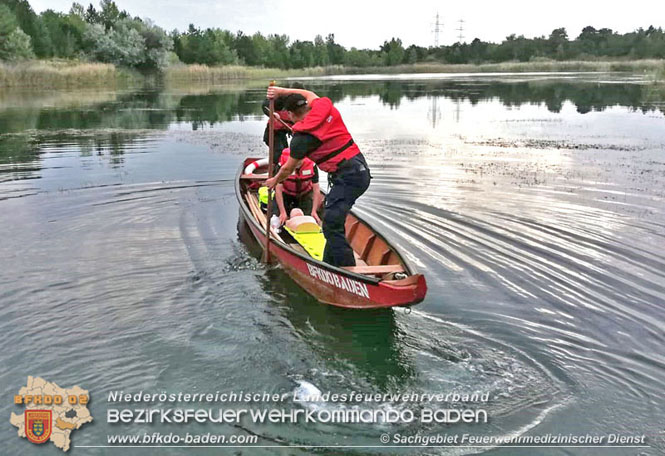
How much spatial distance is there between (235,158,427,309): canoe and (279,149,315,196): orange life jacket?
0.70 m

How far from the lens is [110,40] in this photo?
49.4m

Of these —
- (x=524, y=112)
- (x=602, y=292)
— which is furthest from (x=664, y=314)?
(x=524, y=112)

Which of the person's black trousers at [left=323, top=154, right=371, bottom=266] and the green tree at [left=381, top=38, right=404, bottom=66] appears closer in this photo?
the person's black trousers at [left=323, top=154, right=371, bottom=266]

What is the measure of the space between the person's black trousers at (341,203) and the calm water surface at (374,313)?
63 cm

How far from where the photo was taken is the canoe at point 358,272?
5082mm

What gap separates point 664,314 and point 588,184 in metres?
5.91

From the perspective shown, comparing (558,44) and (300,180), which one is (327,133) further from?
(558,44)

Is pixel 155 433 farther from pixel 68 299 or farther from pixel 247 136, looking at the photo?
pixel 247 136

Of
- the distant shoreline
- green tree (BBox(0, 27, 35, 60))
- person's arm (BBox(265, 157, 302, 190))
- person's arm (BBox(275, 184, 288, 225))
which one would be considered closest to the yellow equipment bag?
person's arm (BBox(275, 184, 288, 225))

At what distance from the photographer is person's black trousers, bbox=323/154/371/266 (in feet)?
19.1

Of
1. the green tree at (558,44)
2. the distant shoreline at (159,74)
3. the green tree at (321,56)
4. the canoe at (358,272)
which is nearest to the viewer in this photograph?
the canoe at (358,272)

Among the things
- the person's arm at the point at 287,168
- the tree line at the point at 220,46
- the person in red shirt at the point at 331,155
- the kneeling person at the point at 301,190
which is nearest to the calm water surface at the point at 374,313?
the person in red shirt at the point at 331,155

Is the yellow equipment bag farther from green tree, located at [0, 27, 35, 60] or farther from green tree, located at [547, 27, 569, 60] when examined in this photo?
green tree, located at [547, 27, 569, 60]

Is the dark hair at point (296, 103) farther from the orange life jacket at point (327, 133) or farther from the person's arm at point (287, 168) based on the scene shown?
the person's arm at point (287, 168)
